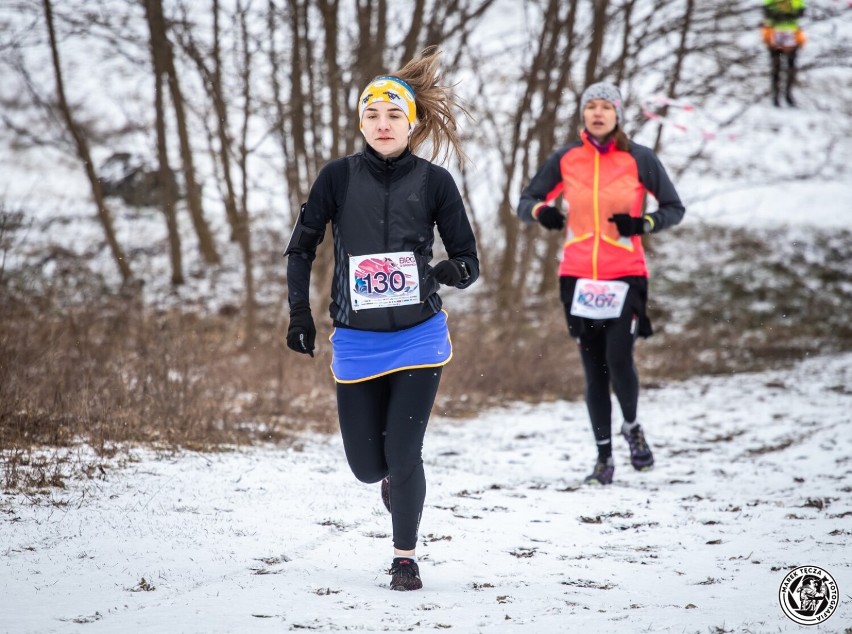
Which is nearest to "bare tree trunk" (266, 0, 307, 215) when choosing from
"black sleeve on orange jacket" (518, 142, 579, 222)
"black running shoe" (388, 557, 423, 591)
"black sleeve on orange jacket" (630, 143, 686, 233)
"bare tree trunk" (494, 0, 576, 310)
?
"bare tree trunk" (494, 0, 576, 310)

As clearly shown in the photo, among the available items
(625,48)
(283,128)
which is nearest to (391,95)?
(283,128)

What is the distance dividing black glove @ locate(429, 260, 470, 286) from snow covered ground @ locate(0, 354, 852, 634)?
112 centimetres

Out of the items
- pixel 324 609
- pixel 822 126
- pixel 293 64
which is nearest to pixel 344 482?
pixel 324 609

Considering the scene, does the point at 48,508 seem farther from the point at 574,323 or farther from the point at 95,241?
the point at 95,241

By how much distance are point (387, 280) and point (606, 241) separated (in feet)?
7.44

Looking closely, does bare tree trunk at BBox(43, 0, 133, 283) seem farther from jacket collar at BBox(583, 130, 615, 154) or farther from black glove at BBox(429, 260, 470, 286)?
black glove at BBox(429, 260, 470, 286)

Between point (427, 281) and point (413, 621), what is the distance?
123 cm

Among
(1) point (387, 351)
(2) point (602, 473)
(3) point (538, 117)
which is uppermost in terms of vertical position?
(3) point (538, 117)

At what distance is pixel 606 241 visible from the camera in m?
5.09

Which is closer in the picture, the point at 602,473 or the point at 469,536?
Answer: the point at 469,536

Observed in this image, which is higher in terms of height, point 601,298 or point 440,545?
point 601,298

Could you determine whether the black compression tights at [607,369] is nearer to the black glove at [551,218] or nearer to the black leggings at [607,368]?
the black leggings at [607,368]

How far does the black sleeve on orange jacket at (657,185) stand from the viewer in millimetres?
5137

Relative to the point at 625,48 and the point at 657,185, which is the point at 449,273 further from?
the point at 625,48
